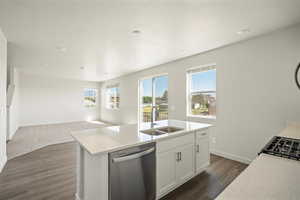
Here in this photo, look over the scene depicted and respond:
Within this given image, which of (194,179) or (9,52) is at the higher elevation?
(9,52)

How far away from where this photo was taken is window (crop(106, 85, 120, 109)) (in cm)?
785

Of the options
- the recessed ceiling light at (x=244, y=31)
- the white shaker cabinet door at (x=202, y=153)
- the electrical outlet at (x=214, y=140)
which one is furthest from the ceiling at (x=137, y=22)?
the electrical outlet at (x=214, y=140)

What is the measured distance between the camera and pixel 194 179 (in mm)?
2445

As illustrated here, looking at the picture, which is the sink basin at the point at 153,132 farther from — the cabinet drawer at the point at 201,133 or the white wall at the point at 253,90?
the white wall at the point at 253,90

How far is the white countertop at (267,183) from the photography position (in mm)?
651

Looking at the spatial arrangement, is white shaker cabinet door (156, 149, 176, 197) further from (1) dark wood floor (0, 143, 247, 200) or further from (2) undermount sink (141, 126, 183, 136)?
(2) undermount sink (141, 126, 183, 136)

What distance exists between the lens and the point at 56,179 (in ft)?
8.02

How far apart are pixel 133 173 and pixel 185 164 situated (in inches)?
39.1

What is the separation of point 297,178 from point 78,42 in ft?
12.2

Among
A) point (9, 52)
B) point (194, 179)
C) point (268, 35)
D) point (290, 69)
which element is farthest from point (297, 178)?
point (9, 52)

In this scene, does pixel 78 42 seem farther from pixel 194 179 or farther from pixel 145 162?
pixel 194 179

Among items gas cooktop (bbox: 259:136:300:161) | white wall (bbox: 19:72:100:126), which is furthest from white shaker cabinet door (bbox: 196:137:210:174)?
white wall (bbox: 19:72:100:126)

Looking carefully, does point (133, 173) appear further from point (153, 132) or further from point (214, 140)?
point (214, 140)

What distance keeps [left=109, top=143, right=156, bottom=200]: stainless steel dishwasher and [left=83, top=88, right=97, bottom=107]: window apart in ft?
27.8
